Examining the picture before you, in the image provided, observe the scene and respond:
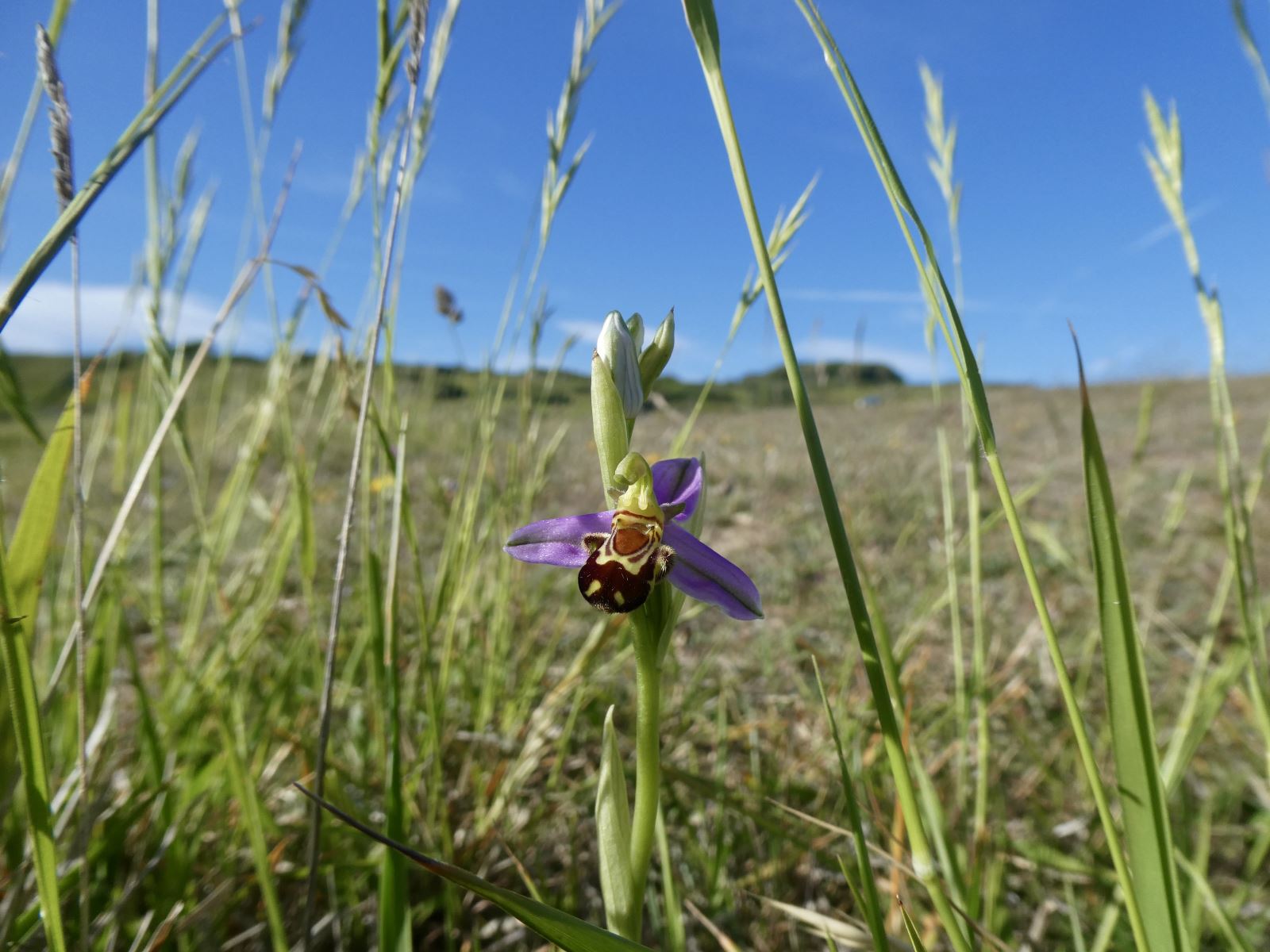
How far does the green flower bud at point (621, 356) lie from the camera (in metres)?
0.71

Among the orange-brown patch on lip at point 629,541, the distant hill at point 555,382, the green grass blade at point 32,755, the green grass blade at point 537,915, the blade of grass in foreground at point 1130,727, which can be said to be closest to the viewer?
the green grass blade at point 537,915

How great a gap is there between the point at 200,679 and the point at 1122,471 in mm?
6263

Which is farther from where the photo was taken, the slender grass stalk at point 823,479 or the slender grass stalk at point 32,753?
the slender grass stalk at point 32,753

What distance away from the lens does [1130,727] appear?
1.76 ft

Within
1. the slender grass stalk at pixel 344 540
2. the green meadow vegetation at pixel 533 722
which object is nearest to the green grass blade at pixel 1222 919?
the green meadow vegetation at pixel 533 722

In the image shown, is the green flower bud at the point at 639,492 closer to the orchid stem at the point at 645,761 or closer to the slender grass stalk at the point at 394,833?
the orchid stem at the point at 645,761

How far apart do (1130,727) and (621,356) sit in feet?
1.61

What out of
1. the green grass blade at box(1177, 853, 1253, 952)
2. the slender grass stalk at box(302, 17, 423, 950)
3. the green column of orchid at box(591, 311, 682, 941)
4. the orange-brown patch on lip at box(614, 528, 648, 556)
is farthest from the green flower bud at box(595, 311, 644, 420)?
the green grass blade at box(1177, 853, 1253, 952)

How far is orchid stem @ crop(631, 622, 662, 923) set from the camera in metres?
0.66

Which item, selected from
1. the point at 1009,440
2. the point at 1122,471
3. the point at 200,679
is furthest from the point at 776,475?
the point at 200,679

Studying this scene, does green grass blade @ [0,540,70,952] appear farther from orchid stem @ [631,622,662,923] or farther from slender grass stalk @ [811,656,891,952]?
slender grass stalk @ [811,656,891,952]

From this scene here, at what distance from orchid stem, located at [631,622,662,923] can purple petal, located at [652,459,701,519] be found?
177 millimetres

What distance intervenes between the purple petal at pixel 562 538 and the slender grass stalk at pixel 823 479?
33 centimetres

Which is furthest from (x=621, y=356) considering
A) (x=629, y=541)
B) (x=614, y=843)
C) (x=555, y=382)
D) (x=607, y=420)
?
(x=555, y=382)
